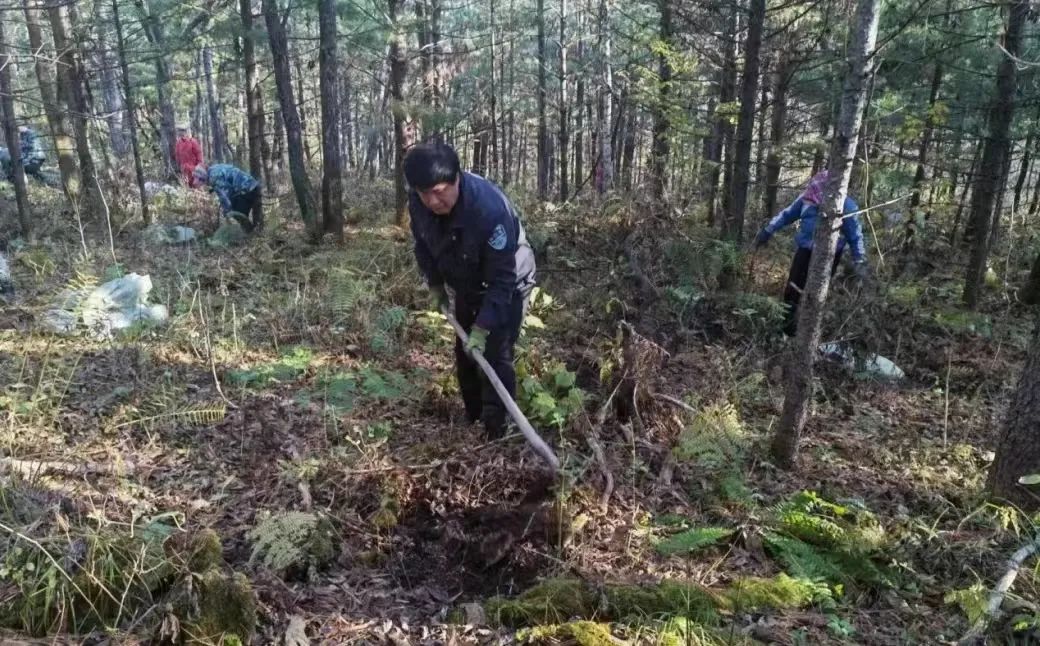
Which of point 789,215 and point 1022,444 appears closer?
point 1022,444

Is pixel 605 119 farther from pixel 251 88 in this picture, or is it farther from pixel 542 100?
pixel 251 88

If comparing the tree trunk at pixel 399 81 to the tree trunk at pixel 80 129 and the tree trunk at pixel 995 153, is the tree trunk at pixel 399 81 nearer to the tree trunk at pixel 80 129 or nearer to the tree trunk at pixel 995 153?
the tree trunk at pixel 80 129

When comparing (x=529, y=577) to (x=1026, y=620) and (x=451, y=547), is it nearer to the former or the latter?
(x=451, y=547)

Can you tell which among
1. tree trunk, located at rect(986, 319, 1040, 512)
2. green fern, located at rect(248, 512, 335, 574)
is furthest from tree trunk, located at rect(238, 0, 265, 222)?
tree trunk, located at rect(986, 319, 1040, 512)

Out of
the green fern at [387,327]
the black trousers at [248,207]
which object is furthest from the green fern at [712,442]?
the black trousers at [248,207]

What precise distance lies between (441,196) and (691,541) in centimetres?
236

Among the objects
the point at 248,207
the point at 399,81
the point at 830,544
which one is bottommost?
the point at 830,544

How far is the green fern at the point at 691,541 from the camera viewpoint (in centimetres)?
326

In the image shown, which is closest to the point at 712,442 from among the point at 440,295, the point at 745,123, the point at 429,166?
the point at 440,295

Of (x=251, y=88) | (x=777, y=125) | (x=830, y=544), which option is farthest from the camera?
(x=251, y=88)

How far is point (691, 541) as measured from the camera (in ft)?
10.7

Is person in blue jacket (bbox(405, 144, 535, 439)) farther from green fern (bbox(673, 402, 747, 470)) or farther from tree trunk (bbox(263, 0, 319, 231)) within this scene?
tree trunk (bbox(263, 0, 319, 231))

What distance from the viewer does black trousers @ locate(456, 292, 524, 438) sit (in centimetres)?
436

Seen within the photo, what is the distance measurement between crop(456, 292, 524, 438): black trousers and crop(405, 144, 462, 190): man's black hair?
3.25 feet
